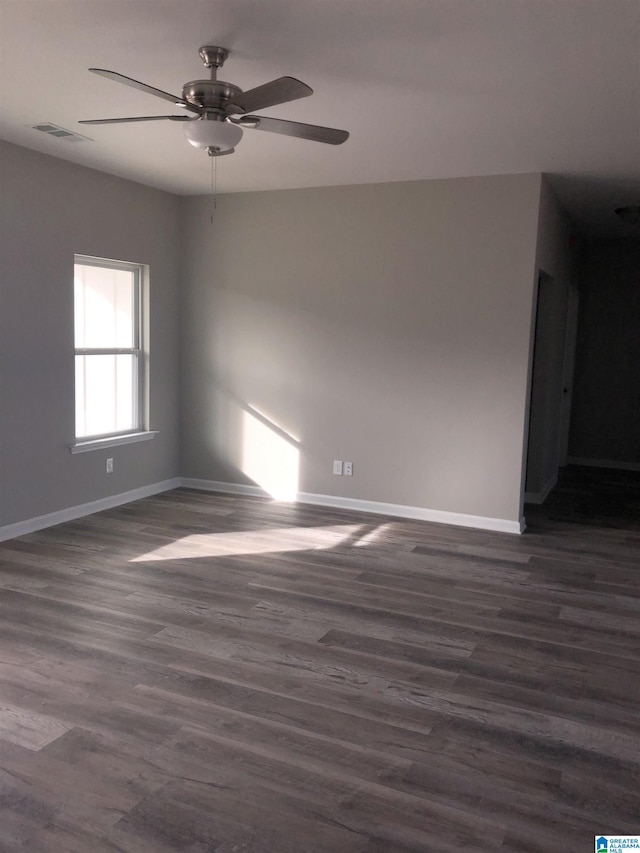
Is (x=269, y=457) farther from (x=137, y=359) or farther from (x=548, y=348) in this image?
(x=548, y=348)

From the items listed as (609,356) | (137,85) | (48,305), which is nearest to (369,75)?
(137,85)

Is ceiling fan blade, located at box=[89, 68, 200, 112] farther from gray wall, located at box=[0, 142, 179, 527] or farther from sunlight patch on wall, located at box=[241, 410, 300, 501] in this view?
sunlight patch on wall, located at box=[241, 410, 300, 501]

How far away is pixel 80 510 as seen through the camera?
17.1 feet

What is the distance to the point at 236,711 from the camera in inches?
104

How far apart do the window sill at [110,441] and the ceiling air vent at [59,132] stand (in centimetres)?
210

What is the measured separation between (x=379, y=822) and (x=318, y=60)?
9.37 feet

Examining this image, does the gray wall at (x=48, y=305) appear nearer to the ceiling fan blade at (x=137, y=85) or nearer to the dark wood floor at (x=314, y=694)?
the dark wood floor at (x=314, y=694)

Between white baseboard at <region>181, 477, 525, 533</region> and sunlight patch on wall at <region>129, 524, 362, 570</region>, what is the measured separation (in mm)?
458

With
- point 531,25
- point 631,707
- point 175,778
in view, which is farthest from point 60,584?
point 531,25

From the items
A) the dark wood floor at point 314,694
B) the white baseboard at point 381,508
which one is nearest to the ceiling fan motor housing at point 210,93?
the dark wood floor at point 314,694

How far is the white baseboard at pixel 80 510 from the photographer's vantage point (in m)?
4.67

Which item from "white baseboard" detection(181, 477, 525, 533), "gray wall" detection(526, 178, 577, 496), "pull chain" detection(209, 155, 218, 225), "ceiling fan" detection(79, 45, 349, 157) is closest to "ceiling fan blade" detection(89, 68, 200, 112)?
"ceiling fan" detection(79, 45, 349, 157)

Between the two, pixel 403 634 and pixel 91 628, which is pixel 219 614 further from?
pixel 403 634

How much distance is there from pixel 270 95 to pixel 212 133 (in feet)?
0.97
